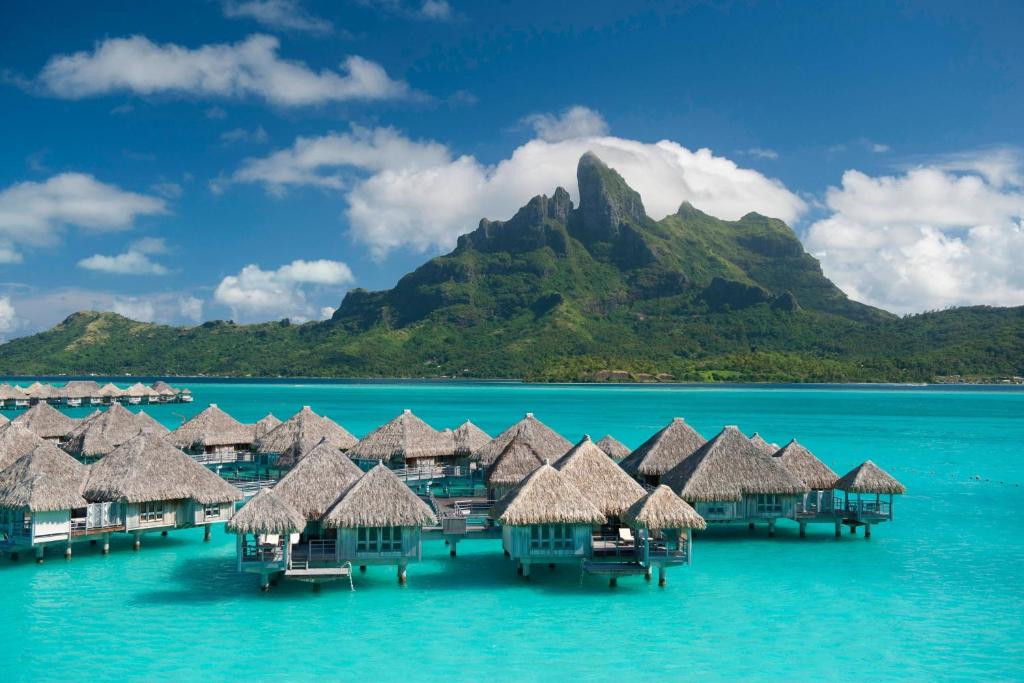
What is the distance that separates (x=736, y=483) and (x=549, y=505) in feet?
28.7

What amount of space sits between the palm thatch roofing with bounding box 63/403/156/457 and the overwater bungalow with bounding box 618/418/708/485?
25530mm

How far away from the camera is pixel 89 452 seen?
42.3m

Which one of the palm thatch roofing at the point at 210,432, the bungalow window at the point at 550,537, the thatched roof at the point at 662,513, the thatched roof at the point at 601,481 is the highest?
the palm thatch roofing at the point at 210,432

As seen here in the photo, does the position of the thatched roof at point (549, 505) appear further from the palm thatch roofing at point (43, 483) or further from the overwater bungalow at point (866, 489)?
the palm thatch roofing at point (43, 483)

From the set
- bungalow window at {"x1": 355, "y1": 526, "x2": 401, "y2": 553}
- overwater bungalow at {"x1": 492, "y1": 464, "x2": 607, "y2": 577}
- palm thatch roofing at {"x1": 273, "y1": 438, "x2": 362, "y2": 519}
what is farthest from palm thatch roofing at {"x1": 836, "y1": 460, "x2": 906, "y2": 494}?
palm thatch roofing at {"x1": 273, "y1": 438, "x2": 362, "y2": 519}

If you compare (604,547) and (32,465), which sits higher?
(32,465)

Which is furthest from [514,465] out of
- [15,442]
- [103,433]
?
[103,433]

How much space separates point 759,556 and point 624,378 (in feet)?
537

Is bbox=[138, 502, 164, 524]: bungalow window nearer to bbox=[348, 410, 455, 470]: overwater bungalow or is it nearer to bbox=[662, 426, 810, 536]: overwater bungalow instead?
bbox=[348, 410, 455, 470]: overwater bungalow

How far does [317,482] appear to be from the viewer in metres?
25.2

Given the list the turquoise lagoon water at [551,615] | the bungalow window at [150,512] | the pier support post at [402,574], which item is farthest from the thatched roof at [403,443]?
the pier support post at [402,574]

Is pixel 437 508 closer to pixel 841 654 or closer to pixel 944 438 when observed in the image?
pixel 841 654

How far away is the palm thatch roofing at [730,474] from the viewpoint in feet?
96.4

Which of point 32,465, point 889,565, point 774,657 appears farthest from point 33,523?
point 889,565
